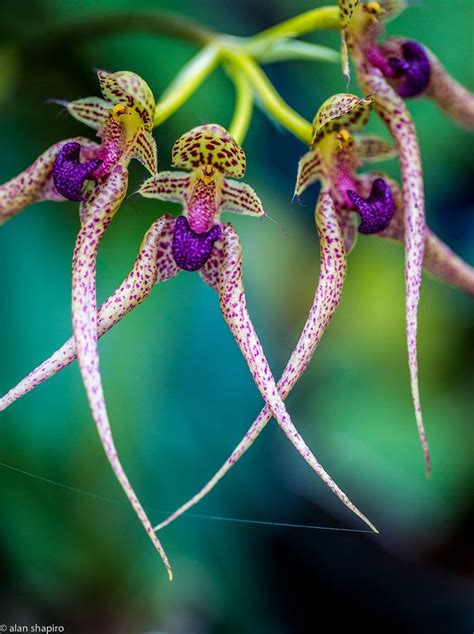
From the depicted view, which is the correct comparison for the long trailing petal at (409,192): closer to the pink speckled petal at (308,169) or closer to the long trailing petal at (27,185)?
the pink speckled petal at (308,169)

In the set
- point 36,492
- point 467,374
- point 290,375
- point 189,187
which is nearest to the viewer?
point 290,375

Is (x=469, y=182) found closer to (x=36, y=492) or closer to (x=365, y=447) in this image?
(x=365, y=447)

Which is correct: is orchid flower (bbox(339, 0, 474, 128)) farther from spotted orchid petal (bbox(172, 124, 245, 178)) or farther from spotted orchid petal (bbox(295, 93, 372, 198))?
spotted orchid petal (bbox(172, 124, 245, 178))

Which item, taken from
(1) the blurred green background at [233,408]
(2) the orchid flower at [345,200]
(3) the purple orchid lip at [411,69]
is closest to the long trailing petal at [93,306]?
(2) the orchid flower at [345,200]

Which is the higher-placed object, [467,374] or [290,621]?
[467,374]

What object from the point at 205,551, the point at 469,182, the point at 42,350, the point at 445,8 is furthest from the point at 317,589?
the point at 445,8

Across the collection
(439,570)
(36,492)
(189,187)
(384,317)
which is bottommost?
(439,570)

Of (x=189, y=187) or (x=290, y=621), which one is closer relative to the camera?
(x=189, y=187)

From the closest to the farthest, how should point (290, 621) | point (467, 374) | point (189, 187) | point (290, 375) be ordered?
point (290, 375) → point (189, 187) → point (290, 621) → point (467, 374)
